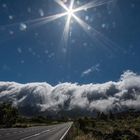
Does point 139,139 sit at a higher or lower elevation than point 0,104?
lower

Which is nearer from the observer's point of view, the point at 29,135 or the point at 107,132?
the point at 29,135

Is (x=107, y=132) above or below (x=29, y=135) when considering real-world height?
above

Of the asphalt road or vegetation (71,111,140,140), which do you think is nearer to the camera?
vegetation (71,111,140,140)

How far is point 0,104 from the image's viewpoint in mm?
79000

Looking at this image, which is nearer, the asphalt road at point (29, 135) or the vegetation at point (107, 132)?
the vegetation at point (107, 132)

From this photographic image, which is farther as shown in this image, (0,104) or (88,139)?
(0,104)

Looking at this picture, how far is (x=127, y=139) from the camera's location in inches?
794

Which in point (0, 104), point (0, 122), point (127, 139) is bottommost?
point (127, 139)

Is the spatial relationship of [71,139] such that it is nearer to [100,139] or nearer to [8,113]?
[100,139]

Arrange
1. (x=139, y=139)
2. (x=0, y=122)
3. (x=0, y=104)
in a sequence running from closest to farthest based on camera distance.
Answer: (x=139, y=139), (x=0, y=122), (x=0, y=104)

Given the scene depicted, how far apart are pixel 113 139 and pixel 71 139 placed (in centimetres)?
327

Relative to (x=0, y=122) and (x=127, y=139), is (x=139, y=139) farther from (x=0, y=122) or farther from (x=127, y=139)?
(x=0, y=122)

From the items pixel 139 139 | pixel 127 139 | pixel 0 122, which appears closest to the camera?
pixel 127 139

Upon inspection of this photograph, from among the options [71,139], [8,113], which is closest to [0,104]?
[8,113]
